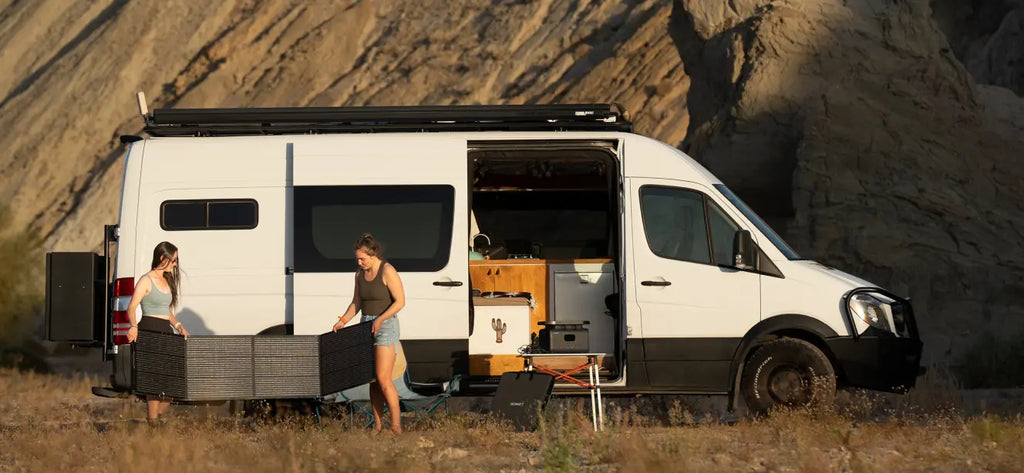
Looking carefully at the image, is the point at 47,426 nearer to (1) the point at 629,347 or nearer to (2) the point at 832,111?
(1) the point at 629,347

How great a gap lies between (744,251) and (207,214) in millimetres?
4313

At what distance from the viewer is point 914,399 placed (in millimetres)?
12867

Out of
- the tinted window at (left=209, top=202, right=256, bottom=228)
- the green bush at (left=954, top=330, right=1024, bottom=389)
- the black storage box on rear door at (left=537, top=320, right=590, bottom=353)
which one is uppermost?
the tinted window at (left=209, top=202, right=256, bottom=228)

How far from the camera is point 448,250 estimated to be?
1130 cm

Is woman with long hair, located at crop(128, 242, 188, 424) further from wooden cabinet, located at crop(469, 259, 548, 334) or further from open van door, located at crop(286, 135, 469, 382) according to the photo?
wooden cabinet, located at crop(469, 259, 548, 334)

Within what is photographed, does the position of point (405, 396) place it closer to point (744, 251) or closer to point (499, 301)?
point (499, 301)

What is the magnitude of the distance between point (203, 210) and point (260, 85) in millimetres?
29410

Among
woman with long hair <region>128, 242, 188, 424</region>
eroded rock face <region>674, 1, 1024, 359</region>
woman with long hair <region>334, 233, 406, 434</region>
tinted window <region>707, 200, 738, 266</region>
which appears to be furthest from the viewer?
eroded rock face <region>674, 1, 1024, 359</region>

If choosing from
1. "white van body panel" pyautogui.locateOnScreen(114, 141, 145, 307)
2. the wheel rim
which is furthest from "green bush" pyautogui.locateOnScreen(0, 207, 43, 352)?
the wheel rim

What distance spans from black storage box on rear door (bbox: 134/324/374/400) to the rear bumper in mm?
3777

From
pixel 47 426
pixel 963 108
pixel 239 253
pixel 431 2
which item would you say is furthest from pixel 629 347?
pixel 431 2

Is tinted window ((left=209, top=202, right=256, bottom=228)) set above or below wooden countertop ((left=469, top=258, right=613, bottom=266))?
above

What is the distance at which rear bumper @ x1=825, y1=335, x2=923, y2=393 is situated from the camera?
1117cm

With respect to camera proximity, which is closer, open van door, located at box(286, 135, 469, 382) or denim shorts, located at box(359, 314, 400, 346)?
denim shorts, located at box(359, 314, 400, 346)
